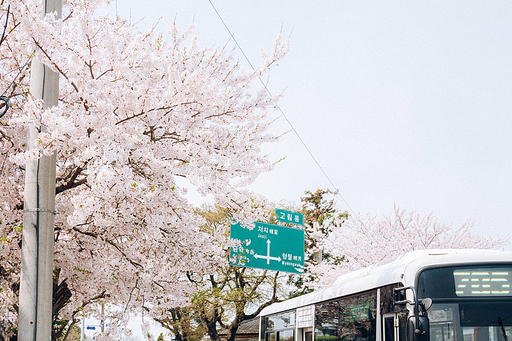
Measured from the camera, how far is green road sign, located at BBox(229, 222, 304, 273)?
16.6 metres

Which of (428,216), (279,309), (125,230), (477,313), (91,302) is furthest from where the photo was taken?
(428,216)

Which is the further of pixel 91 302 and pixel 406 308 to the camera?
Answer: pixel 91 302

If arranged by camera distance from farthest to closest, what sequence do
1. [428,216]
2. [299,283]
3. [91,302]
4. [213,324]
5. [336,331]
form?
[299,283] < [213,324] < [428,216] < [91,302] < [336,331]

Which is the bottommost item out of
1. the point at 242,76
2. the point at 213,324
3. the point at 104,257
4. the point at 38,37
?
the point at 213,324

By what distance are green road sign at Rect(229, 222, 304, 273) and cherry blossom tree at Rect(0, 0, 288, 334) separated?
8595 mm

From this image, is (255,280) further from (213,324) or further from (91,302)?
(91,302)

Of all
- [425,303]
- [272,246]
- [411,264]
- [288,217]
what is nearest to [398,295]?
[411,264]

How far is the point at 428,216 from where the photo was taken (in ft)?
61.8

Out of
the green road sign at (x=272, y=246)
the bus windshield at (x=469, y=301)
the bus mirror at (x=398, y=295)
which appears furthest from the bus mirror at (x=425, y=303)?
the green road sign at (x=272, y=246)

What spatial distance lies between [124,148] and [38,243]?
1328mm

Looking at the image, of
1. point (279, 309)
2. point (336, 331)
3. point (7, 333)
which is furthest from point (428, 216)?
point (7, 333)

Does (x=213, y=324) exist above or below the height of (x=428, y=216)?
below

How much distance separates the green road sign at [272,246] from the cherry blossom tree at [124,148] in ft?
28.2

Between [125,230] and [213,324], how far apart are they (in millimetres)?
23134
